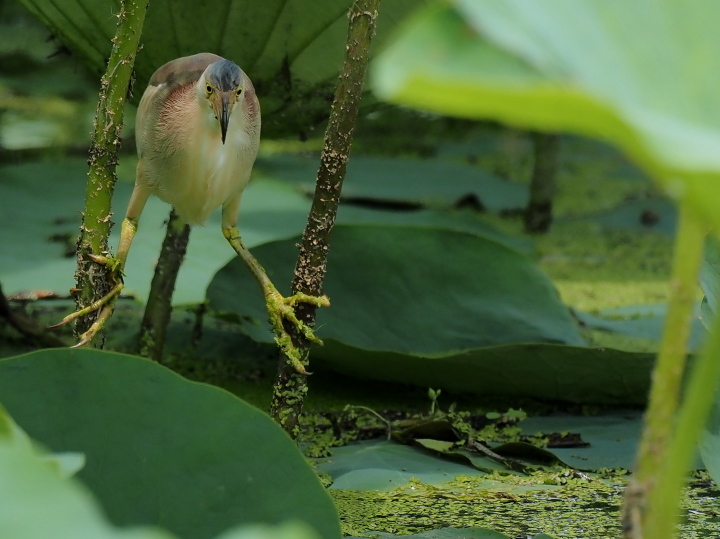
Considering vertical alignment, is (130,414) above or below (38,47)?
below

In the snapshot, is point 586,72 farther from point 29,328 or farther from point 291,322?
point 29,328

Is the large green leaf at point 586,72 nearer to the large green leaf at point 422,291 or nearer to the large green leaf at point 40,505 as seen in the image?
the large green leaf at point 40,505

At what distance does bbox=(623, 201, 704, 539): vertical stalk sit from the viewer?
51cm

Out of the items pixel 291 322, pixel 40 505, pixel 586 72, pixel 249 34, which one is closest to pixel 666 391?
pixel 586 72

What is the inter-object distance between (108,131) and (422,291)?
819mm

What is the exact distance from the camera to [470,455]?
144cm

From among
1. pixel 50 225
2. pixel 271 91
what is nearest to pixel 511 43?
pixel 271 91

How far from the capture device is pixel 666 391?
0.53 meters

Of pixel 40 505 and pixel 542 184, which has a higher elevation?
pixel 542 184

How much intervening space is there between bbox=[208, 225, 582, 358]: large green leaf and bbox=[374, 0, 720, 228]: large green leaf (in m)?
1.27

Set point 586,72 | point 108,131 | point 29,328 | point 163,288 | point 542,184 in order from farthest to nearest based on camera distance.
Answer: point 542,184 → point 29,328 → point 163,288 → point 108,131 → point 586,72

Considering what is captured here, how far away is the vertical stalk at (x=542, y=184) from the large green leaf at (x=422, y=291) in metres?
1.31

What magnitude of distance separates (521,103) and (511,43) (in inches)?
2.5

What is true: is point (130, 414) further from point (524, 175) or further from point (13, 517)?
point (524, 175)
